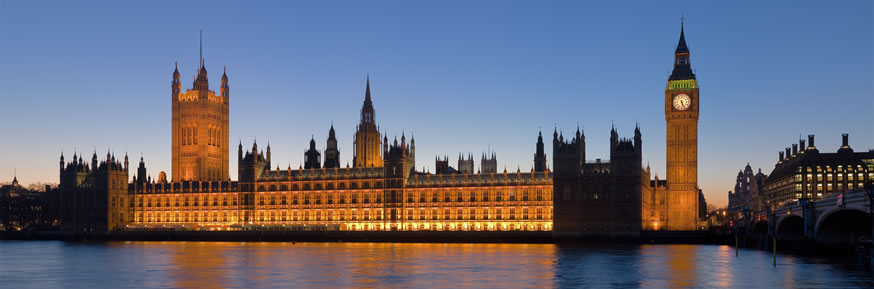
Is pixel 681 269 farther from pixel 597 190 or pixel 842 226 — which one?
pixel 597 190

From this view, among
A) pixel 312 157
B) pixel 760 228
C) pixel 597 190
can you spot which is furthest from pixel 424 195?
pixel 760 228

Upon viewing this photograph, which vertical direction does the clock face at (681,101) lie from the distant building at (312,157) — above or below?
above

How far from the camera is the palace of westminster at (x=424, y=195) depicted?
462 feet

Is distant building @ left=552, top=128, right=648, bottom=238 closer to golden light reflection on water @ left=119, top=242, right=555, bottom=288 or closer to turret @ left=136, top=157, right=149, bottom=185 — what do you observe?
golden light reflection on water @ left=119, top=242, right=555, bottom=288

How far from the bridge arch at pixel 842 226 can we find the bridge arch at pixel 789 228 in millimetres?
4575

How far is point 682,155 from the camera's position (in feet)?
502

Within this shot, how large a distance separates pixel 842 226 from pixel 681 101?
205ft

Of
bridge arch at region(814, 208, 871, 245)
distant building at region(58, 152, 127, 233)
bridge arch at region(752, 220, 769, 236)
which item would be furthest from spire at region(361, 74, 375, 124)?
bridge arch at region(814, 208, 871, 245)

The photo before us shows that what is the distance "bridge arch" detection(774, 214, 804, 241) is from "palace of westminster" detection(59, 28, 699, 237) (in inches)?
918

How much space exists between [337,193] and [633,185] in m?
53.2

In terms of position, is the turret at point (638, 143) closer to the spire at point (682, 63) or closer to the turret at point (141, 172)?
the spire at point (682, 63)

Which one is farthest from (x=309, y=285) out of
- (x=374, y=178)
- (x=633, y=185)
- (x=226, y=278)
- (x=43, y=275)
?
(x=374, y=178)

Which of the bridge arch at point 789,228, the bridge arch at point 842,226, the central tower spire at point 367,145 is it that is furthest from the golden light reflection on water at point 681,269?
the central tower spire at point 367,145

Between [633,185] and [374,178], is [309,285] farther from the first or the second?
[374,178]
